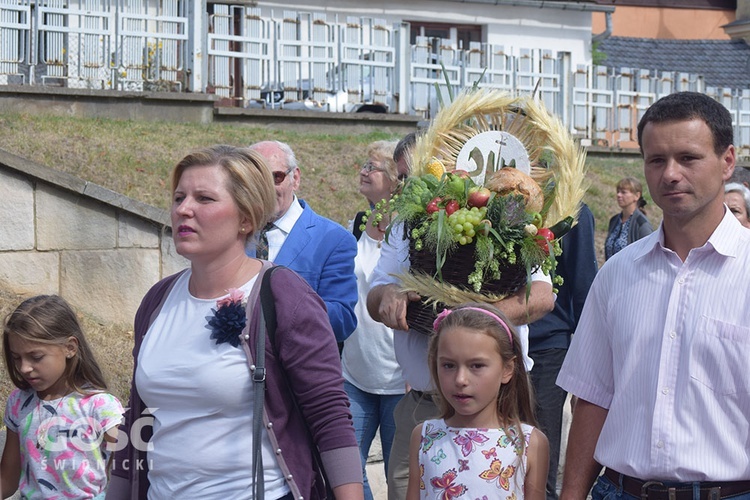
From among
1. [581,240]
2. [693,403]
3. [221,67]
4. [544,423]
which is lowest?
[544,423]

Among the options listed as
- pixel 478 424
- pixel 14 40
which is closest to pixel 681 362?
pixel 478 424

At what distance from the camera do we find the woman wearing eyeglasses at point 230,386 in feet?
9.93

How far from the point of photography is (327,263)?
4.54m

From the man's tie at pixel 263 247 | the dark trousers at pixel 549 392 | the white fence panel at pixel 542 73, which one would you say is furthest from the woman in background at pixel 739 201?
the white fence panel at pixel 542 73

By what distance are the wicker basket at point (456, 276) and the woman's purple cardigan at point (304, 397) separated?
0.90 metres

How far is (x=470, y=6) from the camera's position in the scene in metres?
21.5

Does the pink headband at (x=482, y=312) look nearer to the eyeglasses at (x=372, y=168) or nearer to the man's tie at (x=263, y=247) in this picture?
the man's tie at (x=263, y=247)

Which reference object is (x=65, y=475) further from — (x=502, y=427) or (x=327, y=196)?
(x=327, y=196)

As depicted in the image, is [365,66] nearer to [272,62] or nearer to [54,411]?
[272,62]

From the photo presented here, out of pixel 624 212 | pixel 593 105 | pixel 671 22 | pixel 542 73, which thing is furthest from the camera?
pixel 671 22

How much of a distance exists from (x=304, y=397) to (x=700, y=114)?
1373 millimetres

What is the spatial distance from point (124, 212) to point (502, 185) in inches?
185

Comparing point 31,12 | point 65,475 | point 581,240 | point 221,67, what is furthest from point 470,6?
point 65,475

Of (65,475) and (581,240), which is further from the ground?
(581,240)
